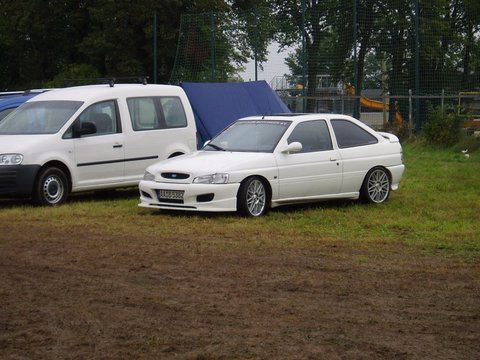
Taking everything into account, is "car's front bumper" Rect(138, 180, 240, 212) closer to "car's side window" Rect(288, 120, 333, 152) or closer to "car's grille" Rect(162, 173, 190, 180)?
"car's grille" Rect(162, 173, 190, 180)

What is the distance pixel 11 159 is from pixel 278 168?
13.2ft

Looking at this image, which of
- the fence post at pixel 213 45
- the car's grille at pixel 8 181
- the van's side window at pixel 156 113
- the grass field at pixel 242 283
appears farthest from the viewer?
the fence post at pixel 213 45

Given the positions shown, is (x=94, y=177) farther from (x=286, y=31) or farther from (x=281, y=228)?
(x=286, y=31)

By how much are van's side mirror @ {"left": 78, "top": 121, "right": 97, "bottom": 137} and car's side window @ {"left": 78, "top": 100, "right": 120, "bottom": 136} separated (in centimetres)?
15

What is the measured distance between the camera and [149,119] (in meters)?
17.0

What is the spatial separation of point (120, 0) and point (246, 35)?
982cm

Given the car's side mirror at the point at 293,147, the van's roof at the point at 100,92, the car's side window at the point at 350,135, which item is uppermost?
the van's roof at the point at 100,92

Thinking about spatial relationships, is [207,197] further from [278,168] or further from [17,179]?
[17,179]

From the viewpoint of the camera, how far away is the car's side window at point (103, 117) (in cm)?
1622

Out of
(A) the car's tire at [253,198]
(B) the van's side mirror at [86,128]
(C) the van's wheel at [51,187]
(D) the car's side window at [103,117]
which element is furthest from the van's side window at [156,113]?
(A) the car's tire at [253,198]

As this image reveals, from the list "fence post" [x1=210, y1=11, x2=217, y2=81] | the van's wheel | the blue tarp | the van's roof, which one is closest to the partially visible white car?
the van's wheel

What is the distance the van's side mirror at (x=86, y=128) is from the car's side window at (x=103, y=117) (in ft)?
0.48

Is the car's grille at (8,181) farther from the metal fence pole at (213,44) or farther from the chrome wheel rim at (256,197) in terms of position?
the metal fence pole at (213,44)

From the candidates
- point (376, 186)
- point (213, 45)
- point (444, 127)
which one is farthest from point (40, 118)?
point (213, 45)
